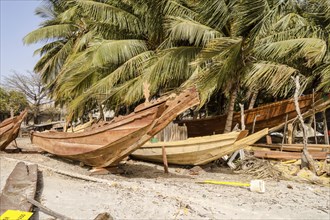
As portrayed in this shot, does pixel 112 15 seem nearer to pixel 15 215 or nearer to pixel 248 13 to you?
pixel 248 13

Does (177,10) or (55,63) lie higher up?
(177,10)

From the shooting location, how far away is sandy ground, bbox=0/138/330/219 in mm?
4859

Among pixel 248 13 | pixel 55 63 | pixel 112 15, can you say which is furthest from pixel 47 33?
pixel 248 13

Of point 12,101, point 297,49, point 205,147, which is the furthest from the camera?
point 12,101

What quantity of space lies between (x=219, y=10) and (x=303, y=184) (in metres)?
5.18

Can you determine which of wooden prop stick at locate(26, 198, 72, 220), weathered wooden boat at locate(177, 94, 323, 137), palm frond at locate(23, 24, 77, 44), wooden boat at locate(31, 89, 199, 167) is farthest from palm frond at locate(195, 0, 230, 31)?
palm frond at locate(23, 24, 77, 44)

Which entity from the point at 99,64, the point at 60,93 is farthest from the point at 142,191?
the point at 60,93

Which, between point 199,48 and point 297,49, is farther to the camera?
point 199,48

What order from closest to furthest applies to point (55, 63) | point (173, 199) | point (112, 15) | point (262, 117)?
point (173, 199) → point (112, 15) → point (262, 117) → point (55, 63)

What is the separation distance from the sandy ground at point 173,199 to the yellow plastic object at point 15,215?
0.49 m

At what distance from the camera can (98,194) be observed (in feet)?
18.5

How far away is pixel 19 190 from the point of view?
5.06 m

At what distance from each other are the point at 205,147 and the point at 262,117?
14.3 ft

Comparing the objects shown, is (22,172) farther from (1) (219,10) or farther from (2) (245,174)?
(1) (219,10)
